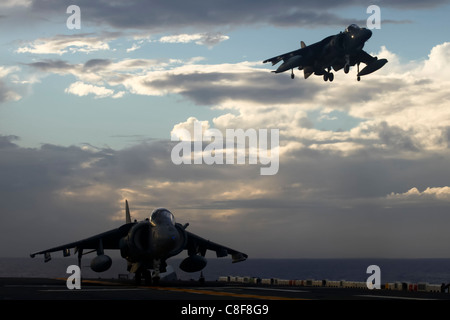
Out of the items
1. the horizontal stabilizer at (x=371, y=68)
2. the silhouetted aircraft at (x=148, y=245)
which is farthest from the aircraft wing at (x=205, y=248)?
the horizontal stabilizer at (x=371, y=68)

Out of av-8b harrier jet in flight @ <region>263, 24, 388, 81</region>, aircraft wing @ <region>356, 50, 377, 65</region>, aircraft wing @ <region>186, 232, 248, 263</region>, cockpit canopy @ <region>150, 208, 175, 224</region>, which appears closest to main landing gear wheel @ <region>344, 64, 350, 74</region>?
av-8b harrier jet in flight @ <region>263, 24, 388, 81</region>

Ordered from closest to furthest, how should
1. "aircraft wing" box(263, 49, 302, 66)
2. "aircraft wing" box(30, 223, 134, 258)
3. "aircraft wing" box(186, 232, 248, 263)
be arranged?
"aircraft wing" box(30, 223, 134, 258) < "aircraft wing" box(186, 232, 248, 263) < "aircraft wing" box(263, 49, 302, 66)

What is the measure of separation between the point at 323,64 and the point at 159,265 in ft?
81.7

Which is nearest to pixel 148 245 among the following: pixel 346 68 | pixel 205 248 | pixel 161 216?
pixel 161 216

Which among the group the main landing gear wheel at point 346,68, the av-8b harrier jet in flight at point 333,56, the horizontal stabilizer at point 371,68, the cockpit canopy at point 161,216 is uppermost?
the av-8b harrier jet in flight at point 333,56

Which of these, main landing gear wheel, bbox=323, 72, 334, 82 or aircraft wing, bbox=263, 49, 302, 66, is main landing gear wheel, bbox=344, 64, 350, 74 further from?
aircraft wing, bbox=263, 49, 302, 66

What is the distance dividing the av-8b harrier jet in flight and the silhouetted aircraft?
61.9 ft

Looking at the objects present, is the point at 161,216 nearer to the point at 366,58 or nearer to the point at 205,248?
the point at 205,248

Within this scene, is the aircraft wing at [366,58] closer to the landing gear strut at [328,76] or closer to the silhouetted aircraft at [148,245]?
the landing gear strut at [328,76]

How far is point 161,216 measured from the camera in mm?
41500

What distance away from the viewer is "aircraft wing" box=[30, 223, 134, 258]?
157 ft

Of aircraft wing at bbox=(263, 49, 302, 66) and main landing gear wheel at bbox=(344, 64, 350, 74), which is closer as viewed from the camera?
main landing gear wheel at bbox=(344, 64, 350, 74)

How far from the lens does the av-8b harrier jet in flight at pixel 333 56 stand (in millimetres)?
52125

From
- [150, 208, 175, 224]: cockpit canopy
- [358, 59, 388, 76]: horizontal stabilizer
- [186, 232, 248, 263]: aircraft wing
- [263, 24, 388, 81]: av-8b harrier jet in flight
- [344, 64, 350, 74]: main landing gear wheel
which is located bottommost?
[186, 232, 248, 263]: aircraft wing
